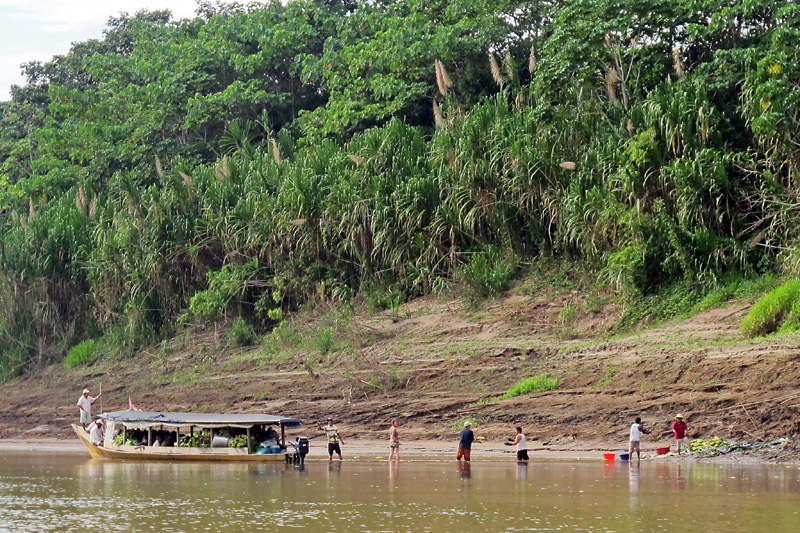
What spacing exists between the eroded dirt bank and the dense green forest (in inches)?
54.3

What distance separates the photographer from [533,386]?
21.5 m

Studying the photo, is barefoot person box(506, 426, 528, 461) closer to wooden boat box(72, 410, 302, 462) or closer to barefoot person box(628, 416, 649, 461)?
barefoot person box(628, 416, 649, 461)

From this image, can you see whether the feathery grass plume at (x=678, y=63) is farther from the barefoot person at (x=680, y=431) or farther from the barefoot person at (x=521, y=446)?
the barefoot person at (x=521, y=446)

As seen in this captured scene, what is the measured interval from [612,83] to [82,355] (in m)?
17.8

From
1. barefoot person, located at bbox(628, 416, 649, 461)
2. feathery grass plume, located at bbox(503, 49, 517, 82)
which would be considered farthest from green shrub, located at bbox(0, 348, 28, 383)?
barefoot person, located at bbox(628, 416, 649, 461)

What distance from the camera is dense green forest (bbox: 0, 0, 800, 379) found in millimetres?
22984

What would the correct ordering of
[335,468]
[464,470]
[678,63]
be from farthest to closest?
[678,63]
[335,468]
[464,470]

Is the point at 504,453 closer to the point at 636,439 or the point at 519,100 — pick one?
the point at 636,439

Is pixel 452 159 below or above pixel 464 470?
above

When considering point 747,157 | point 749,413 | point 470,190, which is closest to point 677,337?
point 749,413

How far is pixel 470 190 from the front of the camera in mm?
26000

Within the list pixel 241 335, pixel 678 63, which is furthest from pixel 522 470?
pixel 241 335

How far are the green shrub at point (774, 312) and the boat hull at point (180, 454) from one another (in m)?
9.81

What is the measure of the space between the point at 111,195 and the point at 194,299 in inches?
334
